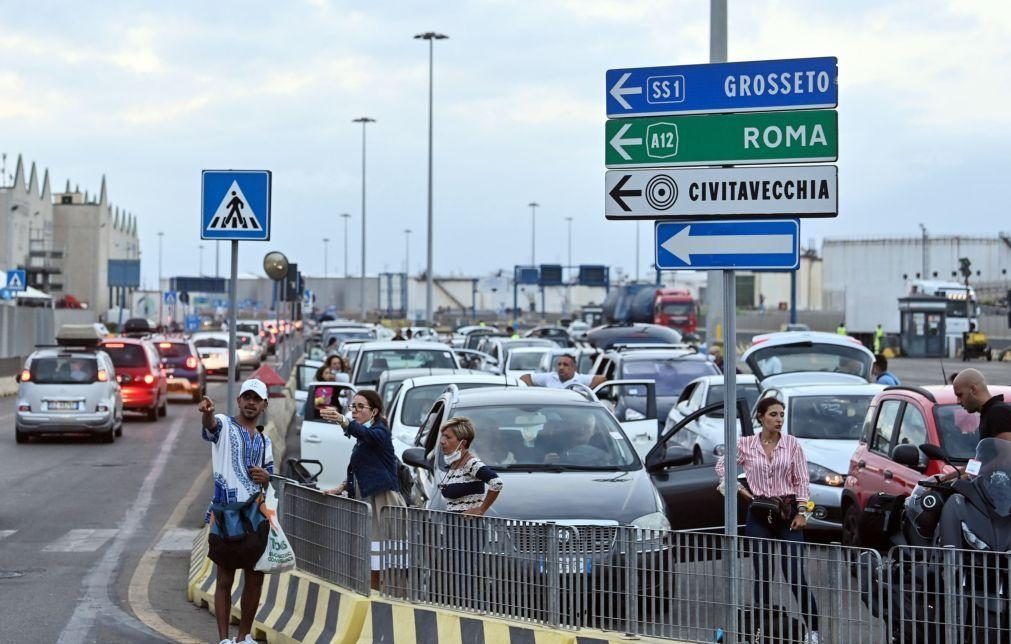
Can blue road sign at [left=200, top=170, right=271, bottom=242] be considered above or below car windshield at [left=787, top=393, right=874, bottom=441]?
above

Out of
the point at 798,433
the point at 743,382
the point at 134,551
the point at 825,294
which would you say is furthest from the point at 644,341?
the point at 825,294

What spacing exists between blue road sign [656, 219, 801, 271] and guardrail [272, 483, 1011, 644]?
4.51 feet

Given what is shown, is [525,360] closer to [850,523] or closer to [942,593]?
[850,523]

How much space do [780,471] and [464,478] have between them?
1.93 metres

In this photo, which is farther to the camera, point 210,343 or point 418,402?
point 210,343

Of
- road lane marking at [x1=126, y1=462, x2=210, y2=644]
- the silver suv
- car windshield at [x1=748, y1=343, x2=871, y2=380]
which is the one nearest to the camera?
road lane marking at [x1=126, y1=462, x2=210, y2=644]

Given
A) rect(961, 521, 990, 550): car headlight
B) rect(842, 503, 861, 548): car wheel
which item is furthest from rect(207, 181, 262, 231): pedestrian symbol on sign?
rect(961, 521, 990, 550): car headlight

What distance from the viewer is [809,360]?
907 inches

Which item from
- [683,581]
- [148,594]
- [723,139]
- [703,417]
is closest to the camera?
[683,581]

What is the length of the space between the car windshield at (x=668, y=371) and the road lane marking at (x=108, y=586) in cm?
728

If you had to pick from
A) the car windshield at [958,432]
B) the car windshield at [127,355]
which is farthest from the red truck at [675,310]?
the car windshield at [958,432]

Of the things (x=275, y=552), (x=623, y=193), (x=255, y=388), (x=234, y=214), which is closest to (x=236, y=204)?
(x=234, y=214)

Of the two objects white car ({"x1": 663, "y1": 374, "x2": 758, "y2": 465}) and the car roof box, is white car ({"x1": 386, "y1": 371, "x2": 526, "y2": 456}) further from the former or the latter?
the car roof box

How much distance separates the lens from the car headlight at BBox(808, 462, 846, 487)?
14.5m
